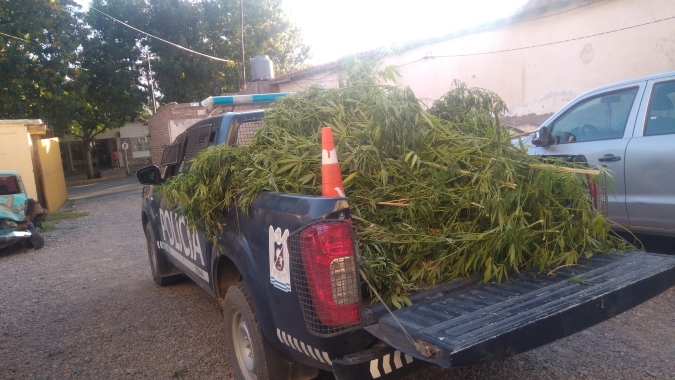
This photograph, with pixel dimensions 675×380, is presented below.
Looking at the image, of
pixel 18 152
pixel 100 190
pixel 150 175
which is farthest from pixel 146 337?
pixel 100 190

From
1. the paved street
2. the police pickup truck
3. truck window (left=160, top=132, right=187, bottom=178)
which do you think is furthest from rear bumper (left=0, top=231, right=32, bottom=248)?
the paved street

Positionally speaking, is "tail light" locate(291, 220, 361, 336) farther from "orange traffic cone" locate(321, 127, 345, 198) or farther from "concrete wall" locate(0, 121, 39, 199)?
"concrete wall" locate(0, 121, 39, 199)

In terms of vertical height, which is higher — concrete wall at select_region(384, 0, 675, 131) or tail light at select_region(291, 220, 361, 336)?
concrete wall at select_region(384, 0, 675, 131)

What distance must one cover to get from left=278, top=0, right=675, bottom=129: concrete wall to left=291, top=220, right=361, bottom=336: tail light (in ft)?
24.5

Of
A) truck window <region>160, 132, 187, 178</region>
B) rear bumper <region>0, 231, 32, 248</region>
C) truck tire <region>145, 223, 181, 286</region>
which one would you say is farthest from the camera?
rear bumper <region>0, 231, 32, 248</region>

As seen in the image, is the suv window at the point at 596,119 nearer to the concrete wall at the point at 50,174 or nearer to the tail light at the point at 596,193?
the tail light at the point at 596,193

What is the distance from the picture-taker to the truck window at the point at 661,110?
4695 millimetres

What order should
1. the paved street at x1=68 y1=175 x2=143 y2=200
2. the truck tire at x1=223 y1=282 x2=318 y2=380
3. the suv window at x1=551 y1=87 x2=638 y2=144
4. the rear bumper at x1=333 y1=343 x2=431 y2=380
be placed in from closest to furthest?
the rear bumper at x1=333 y1=343 x2=431 y2=380 < the truck tire at x1=223 y1=282 x2=318 y2=380 < the suv window at x1=551 y1=87 x2=638 y2=144 < the paved street at x1=68 y1=175 x2=143 y2=200

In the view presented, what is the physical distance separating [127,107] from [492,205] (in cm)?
2984

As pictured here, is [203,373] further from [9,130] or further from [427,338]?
[9,130]

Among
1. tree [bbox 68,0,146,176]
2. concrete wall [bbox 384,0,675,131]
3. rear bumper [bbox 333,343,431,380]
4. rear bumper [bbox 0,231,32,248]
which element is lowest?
rear bumper [bbox 0,231,32,248]

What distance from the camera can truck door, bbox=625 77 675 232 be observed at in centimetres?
456

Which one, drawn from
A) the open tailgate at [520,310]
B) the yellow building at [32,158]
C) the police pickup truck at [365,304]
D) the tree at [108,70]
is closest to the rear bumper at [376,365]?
the police pickup truck at [365,304]

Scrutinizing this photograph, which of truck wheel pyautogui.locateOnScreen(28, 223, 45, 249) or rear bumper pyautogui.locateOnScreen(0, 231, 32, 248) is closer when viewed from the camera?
rear bumper pyautogui.locateOnScreen(0, 231, 32, 248)
